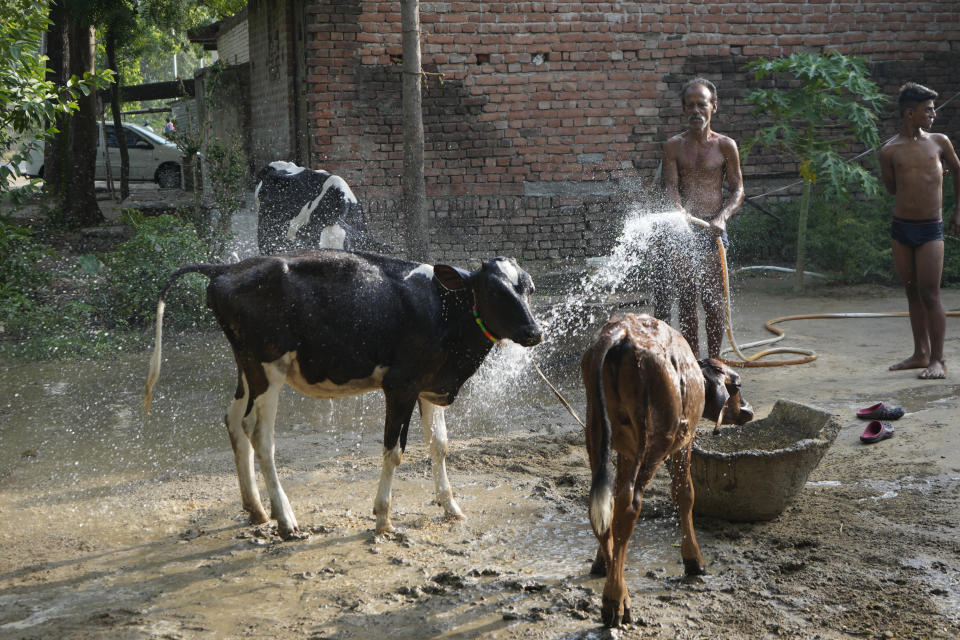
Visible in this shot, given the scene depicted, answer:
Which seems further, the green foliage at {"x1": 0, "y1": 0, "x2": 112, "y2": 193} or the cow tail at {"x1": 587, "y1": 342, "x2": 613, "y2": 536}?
the green foliage at {"x1": 0, "y1": 0, "x2": 112, "y2": 193}

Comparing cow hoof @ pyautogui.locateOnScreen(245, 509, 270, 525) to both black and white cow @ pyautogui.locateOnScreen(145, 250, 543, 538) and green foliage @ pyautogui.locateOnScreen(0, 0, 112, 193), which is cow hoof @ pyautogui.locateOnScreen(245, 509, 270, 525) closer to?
black and white cow @ pyautogui.locateOnScreen(145, 250, 543, 538)

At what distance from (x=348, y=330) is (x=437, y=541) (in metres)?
1.18

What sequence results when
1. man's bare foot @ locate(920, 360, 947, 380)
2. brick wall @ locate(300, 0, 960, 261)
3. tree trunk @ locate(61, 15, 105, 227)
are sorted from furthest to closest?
tree trunk @ locate(61, 15, 105, 227) → brick wall @ locate(300, 0, 960, 261) → man's bare foot @ locate(920, 360, 947, 380)

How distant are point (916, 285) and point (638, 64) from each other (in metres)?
5.75

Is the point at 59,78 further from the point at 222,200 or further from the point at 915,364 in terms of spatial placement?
the point at 915,364

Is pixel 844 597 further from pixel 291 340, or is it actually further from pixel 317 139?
pixel 317 139

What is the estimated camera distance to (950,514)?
4.86m

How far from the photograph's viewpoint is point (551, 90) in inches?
478

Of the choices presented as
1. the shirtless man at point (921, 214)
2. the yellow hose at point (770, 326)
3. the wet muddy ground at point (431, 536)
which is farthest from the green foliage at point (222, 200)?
the shirtless man at point (921, 214)

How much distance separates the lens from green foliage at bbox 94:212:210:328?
31.7 feet

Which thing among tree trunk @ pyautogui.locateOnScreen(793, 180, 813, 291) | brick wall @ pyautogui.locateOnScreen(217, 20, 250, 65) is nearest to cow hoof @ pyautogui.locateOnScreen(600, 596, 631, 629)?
tree trunk @ pyautogui.locateOnScreen(793, 180, 813, 291)

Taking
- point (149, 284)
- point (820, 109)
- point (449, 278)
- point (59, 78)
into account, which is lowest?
point (149, 284)

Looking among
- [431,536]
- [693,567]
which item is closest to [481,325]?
[431,536]

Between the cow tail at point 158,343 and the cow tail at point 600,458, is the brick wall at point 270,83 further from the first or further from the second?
the cow tail at point 600,458
